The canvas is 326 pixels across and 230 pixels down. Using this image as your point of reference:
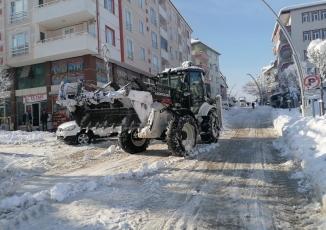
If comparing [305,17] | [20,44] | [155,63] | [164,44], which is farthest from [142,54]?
[305,17]

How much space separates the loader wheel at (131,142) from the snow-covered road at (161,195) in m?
0.84

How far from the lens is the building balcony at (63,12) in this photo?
20.3 metres

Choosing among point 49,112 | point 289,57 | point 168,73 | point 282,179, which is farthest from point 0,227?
point 289,57

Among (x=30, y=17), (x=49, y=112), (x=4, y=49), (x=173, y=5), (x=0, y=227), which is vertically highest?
(x=173, y=5)

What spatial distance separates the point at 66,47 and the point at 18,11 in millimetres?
6474

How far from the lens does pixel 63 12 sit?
20.7m

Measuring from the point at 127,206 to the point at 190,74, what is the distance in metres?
6.07

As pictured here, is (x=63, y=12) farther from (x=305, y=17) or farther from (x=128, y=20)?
(x=305, y=17)

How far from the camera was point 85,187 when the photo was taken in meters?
5.44

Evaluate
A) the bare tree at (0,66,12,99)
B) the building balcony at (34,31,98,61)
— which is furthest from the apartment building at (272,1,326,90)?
the bare tree at (0,66,12,99)

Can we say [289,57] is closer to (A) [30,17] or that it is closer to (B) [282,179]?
(A) [30,17]

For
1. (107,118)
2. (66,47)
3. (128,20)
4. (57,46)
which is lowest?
(107,118)

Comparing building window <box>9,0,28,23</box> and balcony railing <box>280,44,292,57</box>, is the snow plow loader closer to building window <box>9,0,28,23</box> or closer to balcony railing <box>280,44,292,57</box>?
building window <box>9,0,28,23</box>

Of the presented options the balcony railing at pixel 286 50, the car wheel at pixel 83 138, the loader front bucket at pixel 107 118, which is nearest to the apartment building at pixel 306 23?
the balcony railing at pixel 286 50
